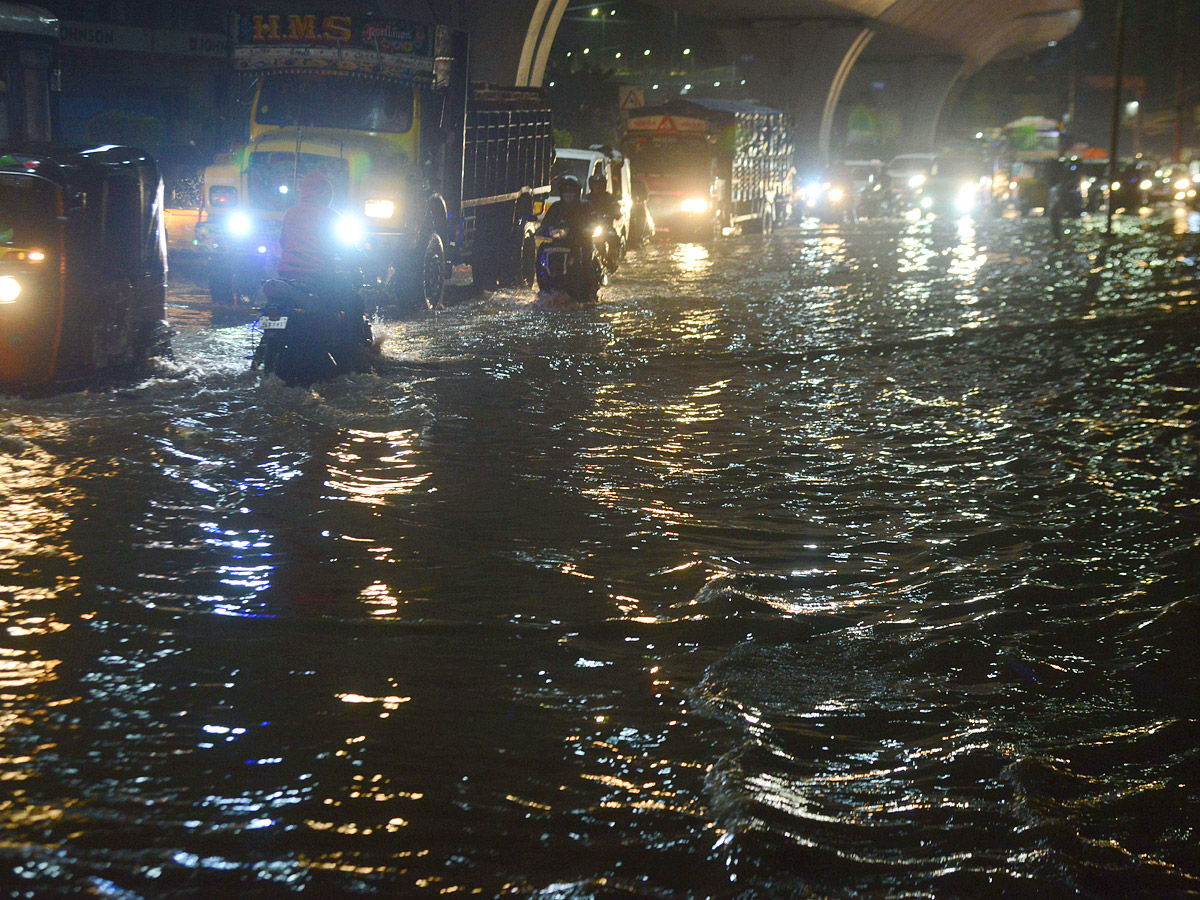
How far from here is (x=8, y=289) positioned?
8969 millimetres

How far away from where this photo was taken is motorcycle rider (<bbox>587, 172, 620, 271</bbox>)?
60.6ft

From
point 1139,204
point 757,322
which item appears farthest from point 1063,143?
point 757,322

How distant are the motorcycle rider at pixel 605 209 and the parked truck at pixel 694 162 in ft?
26.6

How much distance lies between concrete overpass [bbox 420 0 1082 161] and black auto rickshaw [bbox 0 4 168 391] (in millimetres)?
17839

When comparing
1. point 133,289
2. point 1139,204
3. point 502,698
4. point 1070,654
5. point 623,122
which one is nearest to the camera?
point 502,698

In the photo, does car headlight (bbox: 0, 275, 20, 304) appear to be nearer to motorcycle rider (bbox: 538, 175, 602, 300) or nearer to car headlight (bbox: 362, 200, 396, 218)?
car headlight (bbox: 362, 200, 396, 218)

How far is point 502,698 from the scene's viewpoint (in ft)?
14.7

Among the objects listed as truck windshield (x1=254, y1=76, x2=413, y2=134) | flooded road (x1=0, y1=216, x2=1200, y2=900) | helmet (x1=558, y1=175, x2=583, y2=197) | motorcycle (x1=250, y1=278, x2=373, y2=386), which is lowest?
flooded road (x1=0, y1=216, x2=1200, y2=900)

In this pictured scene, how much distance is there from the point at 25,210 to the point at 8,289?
575 mm

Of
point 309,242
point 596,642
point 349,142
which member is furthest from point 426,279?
point 596,642

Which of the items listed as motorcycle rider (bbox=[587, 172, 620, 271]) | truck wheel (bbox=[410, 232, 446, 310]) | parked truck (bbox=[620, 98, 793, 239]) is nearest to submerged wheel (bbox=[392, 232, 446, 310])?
truck wheel (bbox=[410, 232, 446, 310])

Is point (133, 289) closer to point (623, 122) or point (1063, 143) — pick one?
point (623, 122)

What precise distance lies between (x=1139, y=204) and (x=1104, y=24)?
68.5 metres

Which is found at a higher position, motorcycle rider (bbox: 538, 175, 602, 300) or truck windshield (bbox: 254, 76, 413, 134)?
truck windshield (bbox: 254, 76, 413, 134)
